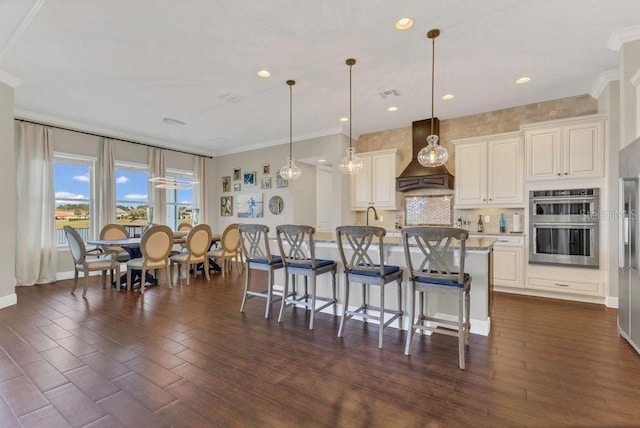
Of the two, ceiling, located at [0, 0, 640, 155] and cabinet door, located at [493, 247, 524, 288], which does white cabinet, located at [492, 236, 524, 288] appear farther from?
ceiling, located at [0, 0, 640, 155]

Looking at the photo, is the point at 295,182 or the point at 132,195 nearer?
the point at 132,195

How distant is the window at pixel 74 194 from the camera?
18.7 feet

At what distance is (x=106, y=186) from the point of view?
6160 mm

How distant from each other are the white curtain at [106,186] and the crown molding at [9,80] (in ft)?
7.46

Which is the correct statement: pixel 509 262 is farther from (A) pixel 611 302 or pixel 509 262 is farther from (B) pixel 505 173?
(B) pixel 505 173

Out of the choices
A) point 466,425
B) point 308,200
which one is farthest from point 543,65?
point 308,200

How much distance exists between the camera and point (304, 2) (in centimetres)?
253

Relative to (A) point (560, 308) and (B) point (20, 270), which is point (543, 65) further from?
(B) point (20, 270)

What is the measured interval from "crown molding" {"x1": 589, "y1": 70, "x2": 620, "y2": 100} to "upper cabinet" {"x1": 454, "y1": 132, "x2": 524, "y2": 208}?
1.02 m

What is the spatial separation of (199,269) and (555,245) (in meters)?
6.28

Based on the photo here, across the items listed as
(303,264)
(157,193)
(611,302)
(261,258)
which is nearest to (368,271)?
(303,264)

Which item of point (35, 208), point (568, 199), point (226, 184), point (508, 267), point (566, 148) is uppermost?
point (566, 148)

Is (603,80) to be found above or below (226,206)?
above

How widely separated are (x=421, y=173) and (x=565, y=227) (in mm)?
2234
